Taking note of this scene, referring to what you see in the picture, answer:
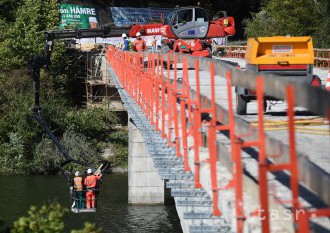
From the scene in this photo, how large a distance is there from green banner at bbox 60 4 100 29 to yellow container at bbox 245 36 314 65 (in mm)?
54801

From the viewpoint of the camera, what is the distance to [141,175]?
4806 centimetres

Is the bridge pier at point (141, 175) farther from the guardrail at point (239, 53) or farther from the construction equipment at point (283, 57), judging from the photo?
the construction equipment at point (283, 57)

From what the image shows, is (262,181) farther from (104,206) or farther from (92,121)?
(92,121)

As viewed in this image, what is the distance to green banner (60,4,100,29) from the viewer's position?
72.8m

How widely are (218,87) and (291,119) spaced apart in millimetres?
16080

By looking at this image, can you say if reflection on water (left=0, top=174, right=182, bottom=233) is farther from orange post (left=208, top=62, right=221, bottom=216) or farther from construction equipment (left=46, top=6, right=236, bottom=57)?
orange post (left=208, top=62, right=221, bottom=216)

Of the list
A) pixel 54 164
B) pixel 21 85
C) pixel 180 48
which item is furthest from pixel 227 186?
pixel 21 85

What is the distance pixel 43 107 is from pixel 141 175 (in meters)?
14.1

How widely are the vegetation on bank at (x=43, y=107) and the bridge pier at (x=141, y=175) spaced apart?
7.81 meters

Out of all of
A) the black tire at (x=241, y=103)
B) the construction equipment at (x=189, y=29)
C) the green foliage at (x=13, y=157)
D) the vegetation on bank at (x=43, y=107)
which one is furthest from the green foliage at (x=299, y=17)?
the black tire at (x=241, y=103)

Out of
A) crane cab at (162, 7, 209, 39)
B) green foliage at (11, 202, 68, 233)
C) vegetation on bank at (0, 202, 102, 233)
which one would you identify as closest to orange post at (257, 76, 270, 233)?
vegetation on bank at (0, 202, 102, 233)

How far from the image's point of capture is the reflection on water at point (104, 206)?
39.8m

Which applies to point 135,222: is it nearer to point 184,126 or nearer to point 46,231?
point 184,126

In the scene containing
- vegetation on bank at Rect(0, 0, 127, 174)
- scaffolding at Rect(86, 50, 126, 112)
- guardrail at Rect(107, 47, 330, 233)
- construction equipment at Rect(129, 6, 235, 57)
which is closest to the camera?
guardrail at Rect(107, 47, 330, 233)
